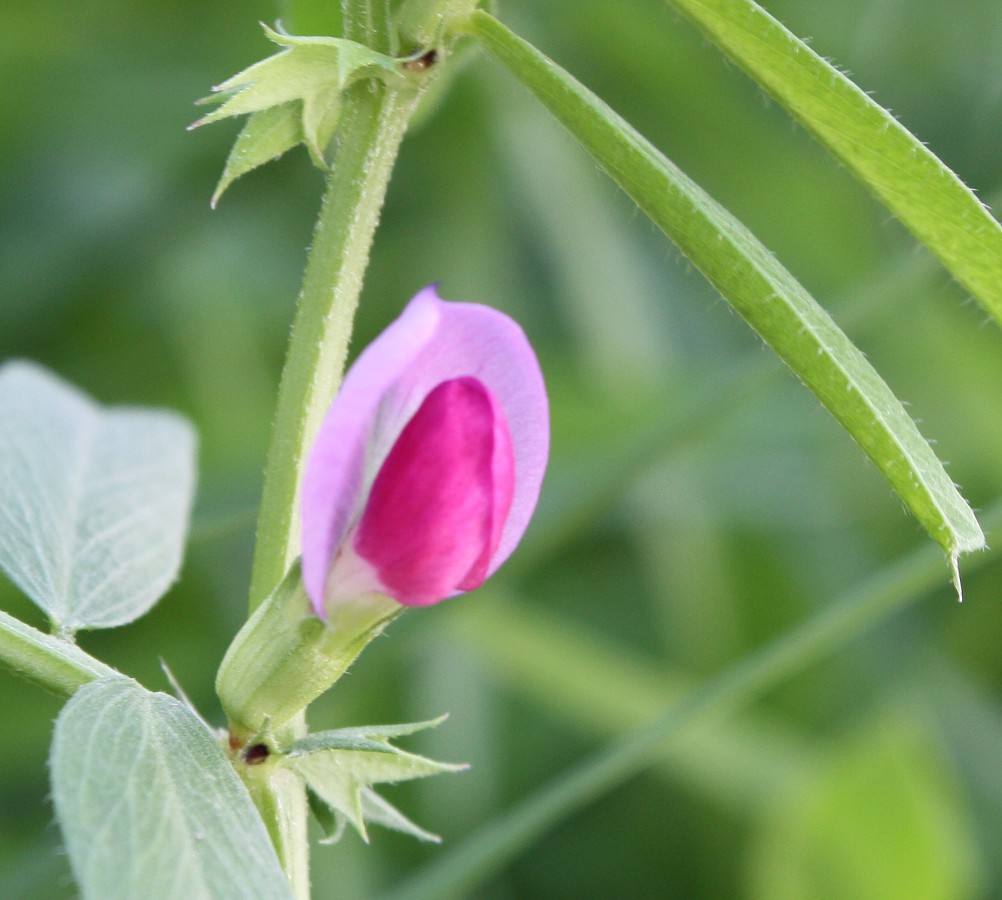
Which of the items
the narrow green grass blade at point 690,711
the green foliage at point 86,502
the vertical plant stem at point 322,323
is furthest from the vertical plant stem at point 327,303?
the narrow green grass blade at point 690,711

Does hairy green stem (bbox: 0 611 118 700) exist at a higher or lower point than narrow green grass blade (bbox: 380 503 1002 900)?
higher

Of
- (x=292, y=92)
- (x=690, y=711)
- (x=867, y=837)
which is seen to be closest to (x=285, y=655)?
(x=292, y=92)

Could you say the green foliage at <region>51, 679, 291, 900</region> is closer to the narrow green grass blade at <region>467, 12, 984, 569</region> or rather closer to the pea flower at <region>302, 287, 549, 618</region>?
the pea flower at <region>302, 287, 549, 618</region>

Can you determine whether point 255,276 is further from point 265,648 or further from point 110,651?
point 265,648

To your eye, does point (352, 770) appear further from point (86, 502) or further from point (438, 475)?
point (86, 502)

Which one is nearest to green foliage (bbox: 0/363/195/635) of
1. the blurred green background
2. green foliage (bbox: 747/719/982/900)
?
the blurred green background

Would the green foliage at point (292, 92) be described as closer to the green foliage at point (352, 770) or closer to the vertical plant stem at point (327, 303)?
the vertical plant stem at point (327, 303)
